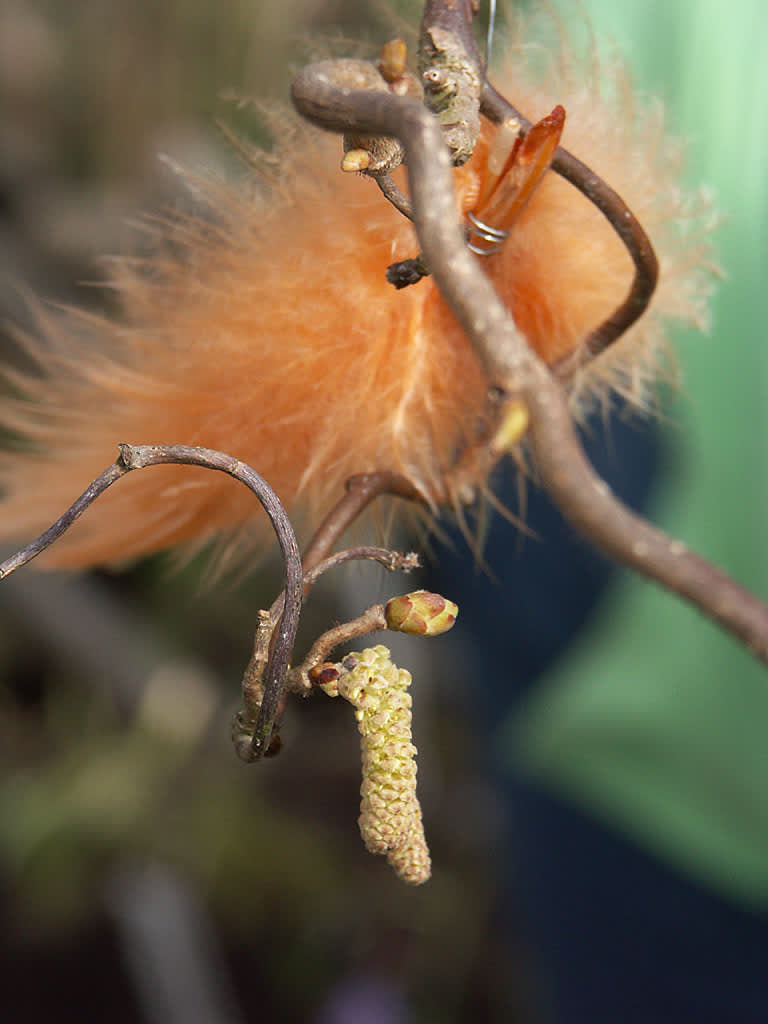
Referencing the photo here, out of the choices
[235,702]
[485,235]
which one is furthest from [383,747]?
[235,702]

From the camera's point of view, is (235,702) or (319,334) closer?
(319,334)

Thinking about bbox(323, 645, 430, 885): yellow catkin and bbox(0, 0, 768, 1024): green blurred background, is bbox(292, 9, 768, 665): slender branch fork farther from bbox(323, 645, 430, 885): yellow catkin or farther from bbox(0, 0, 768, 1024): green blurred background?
bbox(0, 0, 768, 1024): green blurred background

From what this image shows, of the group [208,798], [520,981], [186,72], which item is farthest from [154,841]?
[186,72]

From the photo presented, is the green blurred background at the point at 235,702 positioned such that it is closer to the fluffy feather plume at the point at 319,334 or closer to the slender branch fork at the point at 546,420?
the fluffy feather plume at the point at 319,334

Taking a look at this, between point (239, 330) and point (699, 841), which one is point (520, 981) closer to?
point (699, 841)

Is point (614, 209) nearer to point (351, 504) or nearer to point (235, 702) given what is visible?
point (351, 504)

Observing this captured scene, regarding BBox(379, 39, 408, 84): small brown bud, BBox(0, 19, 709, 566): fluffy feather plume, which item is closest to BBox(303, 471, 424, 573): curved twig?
BBox(0, 19, 709, 566): fluffy feather plume
